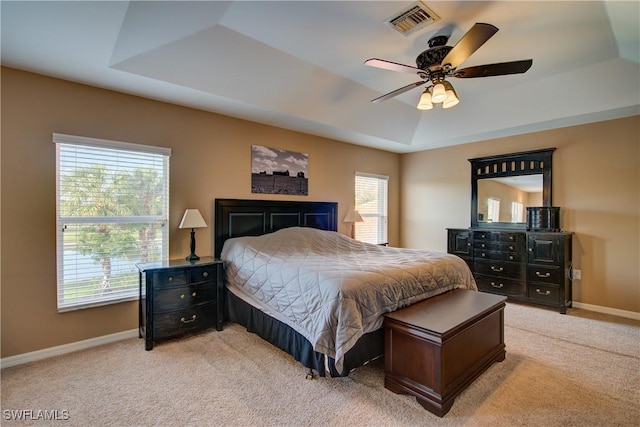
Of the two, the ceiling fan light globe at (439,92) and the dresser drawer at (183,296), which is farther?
the dresser drawer at (183,296)

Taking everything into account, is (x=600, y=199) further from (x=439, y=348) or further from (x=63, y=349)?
(x=63, y=349)

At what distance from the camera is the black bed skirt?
7.41ft

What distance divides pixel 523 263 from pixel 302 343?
3484mm

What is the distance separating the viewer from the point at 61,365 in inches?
102

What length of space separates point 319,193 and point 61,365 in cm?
350

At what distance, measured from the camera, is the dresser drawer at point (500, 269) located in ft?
14.2

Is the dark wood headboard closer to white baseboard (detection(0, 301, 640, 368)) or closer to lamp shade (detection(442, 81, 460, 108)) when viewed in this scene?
white baseboard (detection(0, 301, 640, 368))

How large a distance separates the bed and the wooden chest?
0.17 meters

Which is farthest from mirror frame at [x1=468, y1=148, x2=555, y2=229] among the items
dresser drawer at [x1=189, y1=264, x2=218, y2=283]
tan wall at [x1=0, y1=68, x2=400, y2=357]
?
dresser drawer at [x1=189, y1=264, x2=218, y2=283]

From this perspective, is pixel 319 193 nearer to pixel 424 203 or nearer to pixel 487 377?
pixel 424 203

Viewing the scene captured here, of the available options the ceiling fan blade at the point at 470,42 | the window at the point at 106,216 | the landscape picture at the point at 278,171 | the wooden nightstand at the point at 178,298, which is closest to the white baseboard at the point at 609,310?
the ceiling fan blade at the point at 470,42

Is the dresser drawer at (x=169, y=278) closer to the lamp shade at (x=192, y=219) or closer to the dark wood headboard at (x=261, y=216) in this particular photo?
the lamp shade at (x=192, y=219)

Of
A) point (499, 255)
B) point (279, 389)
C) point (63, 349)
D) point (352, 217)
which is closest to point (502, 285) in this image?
point (499, 255)

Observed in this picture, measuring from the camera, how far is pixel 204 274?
10.6 ft
